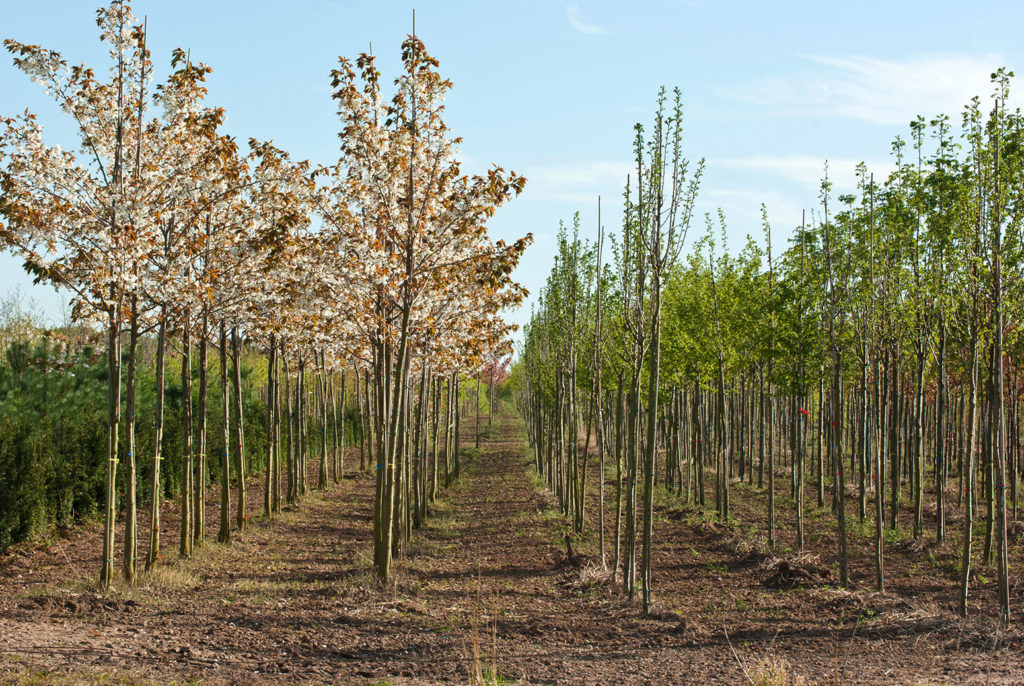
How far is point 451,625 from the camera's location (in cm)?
836

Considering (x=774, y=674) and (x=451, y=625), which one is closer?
(x=774, y=674)

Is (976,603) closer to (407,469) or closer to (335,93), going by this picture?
(407,469)

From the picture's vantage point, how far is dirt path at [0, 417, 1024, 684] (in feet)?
21.3

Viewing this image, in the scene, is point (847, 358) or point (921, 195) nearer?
point (921, 195)

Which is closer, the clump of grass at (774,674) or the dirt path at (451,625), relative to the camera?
the clump of grass at (774,674)

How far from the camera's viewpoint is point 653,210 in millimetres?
9219

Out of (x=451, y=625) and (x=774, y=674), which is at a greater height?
(x=774, y=674)

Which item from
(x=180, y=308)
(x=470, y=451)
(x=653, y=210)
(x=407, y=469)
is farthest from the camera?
(x=470, y=451)

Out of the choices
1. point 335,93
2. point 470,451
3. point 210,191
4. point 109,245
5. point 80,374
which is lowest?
point 470,451

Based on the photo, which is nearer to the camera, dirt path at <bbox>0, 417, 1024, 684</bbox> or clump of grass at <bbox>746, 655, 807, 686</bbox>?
clump of grass at <bbox>746, 655, 807, 686</bbox>

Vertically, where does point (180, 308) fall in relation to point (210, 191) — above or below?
below

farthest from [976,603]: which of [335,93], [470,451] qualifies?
[470,451]

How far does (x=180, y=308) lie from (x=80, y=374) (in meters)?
11.2

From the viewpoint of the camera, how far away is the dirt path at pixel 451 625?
6.50 m
